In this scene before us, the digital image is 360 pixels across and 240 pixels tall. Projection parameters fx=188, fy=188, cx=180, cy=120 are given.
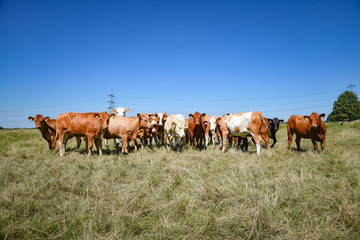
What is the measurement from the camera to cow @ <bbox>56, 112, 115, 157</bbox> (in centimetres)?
877

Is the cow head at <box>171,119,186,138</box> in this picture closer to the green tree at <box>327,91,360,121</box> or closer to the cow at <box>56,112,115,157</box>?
the cow at <box>56,112,115,157</box>

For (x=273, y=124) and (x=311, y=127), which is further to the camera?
(x=273, y=124)

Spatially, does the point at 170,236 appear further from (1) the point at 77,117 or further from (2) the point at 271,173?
(1) the point at 77,117

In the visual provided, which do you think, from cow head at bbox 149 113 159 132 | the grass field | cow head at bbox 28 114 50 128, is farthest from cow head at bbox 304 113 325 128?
cow head at bbox 28 114 50 128

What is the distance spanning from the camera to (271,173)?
5043 mm

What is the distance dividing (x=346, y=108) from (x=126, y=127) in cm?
5747

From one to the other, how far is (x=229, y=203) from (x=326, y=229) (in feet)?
4.62

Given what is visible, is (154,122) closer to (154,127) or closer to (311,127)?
(154,127)

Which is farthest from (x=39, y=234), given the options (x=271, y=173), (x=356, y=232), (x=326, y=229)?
(x=271, y=173)

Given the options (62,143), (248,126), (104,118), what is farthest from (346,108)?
(62,143)

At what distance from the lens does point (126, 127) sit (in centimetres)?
955

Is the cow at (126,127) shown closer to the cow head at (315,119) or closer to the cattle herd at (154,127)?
the cattle herd at (154,127)

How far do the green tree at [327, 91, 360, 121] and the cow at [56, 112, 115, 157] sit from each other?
57142 millimetres

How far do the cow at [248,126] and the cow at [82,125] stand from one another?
601cm
